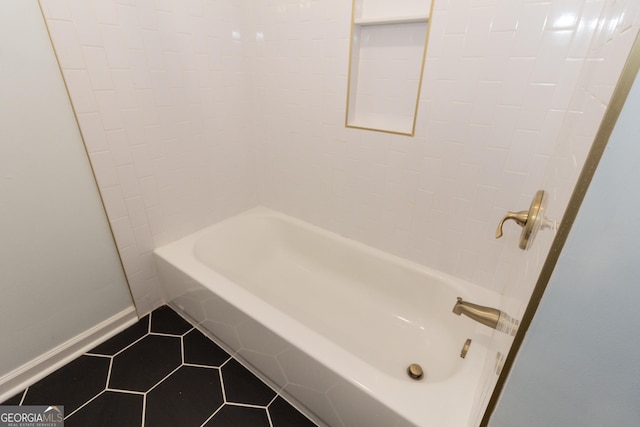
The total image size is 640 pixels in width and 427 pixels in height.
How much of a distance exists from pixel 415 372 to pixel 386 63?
143cm

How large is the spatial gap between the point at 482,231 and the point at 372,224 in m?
0.54

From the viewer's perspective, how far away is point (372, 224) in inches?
63.6

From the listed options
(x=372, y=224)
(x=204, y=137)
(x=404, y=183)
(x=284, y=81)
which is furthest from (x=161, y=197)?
(x=404, y=183)

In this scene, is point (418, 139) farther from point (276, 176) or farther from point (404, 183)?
point (276, 176)

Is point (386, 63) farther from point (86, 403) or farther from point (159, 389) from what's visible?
point (86, 403)

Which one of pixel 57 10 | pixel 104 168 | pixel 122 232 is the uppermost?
pixel 57 10

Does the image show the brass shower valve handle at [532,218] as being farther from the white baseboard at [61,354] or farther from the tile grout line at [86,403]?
the white baseboard at [61,354]

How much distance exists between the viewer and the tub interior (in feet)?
4.61

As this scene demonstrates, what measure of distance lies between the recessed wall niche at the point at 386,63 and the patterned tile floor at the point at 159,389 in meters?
1.36

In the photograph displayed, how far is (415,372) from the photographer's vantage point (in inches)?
50.8

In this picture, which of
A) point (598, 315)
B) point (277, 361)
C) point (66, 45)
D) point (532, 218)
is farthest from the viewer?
point (277, 361)

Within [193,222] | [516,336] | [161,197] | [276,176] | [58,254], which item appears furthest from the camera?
[276,176]

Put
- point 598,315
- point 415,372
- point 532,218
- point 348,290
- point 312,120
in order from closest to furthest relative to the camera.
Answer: point 598,315
point 532,218
point 415,372
point 312,120
point 348,290

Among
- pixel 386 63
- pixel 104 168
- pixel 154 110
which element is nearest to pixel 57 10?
pixel 154 110
